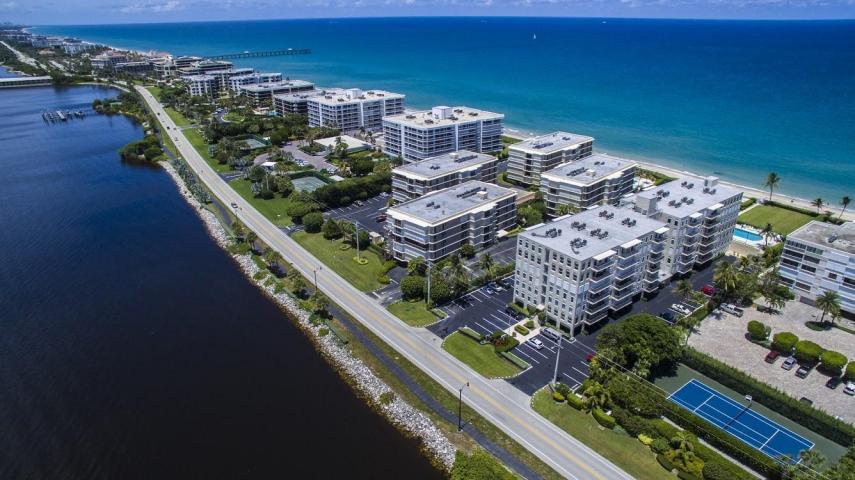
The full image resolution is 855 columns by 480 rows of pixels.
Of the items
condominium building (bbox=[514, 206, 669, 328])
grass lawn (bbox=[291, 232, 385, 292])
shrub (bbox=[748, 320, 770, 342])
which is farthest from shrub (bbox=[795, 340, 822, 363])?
grass lawn (bbox=[291, 232, 385, 292])

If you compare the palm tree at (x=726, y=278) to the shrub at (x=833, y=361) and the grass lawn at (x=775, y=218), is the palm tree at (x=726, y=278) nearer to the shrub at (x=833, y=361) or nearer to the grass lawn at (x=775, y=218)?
the shrub at (x=833, y=361)

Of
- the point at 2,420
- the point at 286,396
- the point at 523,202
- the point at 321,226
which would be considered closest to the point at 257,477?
the point at 286,396

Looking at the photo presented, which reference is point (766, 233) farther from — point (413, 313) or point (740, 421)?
point (413, 313)

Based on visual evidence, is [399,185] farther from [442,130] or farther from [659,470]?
[659,470]

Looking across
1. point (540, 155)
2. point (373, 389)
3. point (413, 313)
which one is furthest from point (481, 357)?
point (540, 155)

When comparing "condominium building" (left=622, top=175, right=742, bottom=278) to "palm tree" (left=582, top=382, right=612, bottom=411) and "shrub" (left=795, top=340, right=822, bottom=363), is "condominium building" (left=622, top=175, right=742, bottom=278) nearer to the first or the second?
"shrub" (left=795, top=340, right=822, bottom=363)

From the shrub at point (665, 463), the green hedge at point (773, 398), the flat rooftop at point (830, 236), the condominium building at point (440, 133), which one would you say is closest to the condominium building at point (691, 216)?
the flat rooftop at point (830, 236)
